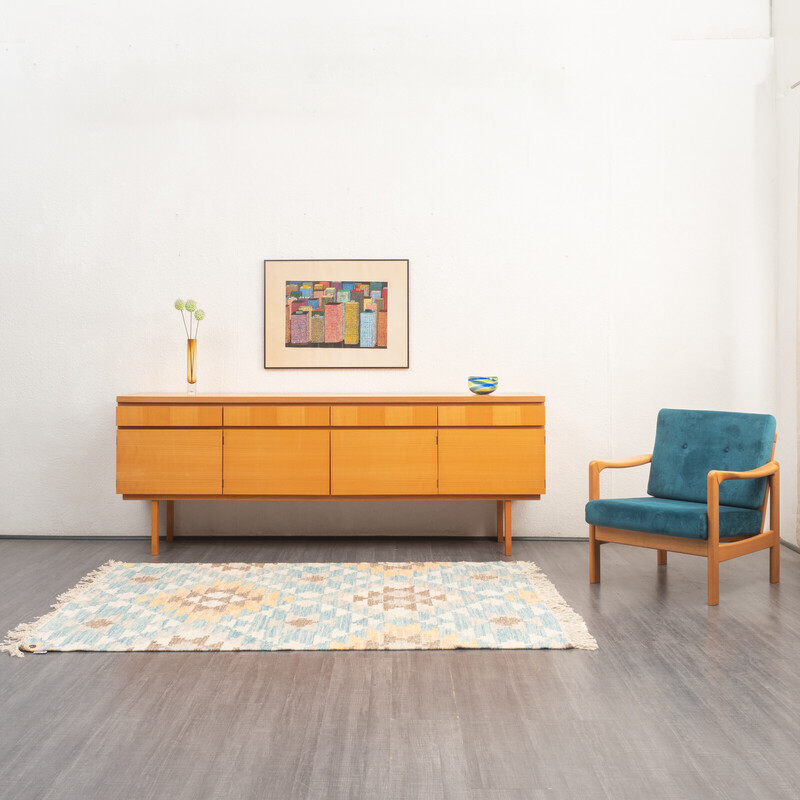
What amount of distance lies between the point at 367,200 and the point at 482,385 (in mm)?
1451

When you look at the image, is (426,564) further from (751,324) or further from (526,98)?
(526,98)

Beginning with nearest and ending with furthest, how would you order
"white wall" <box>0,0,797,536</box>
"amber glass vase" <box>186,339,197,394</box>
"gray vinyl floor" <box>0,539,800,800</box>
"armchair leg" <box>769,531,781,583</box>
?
1. "gray vinyl floor" <box>0,539,800,800</box>
2. "armchair leg" <box>769,531,781,583</box>
3. "amber glass vase" <box>186,339,197,394</box>
4. "white wall" <box>0,0,797,536</box>

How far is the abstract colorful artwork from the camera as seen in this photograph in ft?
17.1

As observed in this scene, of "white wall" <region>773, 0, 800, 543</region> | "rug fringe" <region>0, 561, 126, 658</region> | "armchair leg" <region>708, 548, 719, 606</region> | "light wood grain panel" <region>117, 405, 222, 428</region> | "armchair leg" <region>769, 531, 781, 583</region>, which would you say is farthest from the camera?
"white wall" <region>773, 0, 800, 543</region>

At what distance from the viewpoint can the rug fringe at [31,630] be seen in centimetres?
298

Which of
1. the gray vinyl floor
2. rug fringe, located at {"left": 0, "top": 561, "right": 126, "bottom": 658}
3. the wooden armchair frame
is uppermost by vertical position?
the wooden armchair frame

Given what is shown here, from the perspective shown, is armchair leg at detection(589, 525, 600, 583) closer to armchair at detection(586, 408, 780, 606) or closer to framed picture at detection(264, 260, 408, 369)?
armchair at detection(586, 408, 780, 606)

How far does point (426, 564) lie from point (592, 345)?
1.86m

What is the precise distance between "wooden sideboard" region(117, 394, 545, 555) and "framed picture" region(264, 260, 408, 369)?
1.85ft

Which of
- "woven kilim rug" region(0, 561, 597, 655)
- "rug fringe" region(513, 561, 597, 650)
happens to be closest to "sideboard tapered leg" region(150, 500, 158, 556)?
"woven kilim rug" region(0, 561, 597, 655)

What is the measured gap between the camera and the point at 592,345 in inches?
205

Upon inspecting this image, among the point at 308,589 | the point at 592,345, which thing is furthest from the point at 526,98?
the point at 308,589

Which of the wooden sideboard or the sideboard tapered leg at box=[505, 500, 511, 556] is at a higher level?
the wooden sideboard

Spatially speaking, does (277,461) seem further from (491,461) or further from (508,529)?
(508,529)
